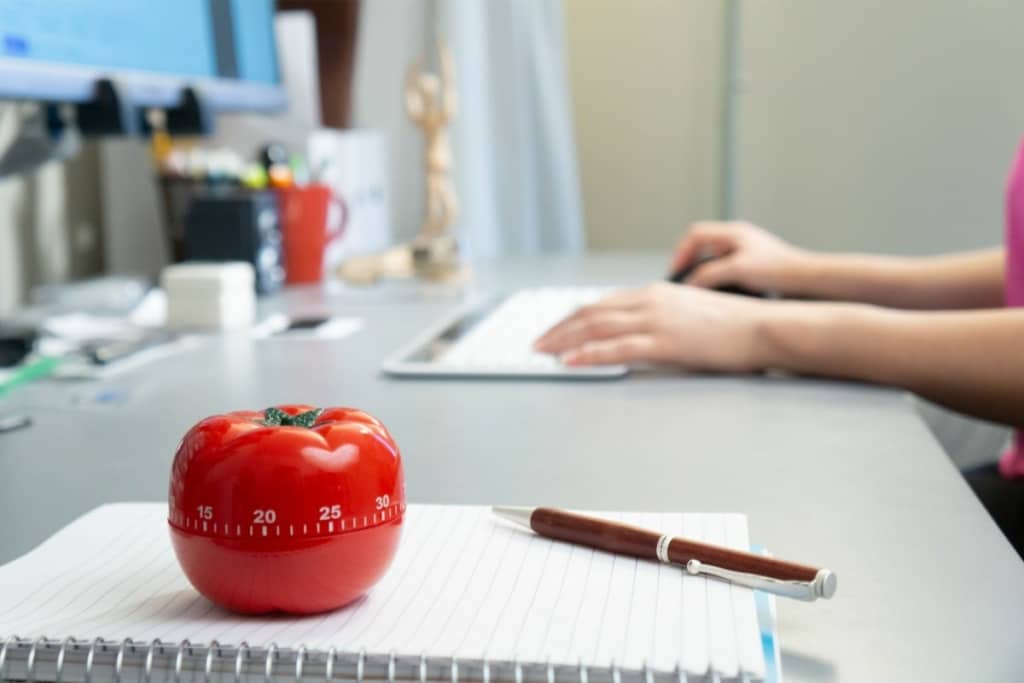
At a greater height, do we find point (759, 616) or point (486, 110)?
point (486, 110)

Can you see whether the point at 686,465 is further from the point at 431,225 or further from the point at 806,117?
the point at 806,117

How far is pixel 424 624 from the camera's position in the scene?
34cm

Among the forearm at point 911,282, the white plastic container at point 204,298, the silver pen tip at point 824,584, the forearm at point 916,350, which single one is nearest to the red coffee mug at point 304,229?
the white plastic container at point 204,298

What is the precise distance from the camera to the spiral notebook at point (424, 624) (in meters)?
0.32

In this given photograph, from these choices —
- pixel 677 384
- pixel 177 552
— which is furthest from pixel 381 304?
pixel 177 552

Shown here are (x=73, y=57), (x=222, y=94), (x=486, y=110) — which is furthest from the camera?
(x=486, y=110)

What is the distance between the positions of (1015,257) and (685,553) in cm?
70

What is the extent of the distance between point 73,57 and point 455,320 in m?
0.40

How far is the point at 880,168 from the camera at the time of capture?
222 cm

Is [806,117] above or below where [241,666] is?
above

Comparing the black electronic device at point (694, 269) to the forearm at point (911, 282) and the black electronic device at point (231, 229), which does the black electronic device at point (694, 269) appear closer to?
the forearm at point (911, 282)

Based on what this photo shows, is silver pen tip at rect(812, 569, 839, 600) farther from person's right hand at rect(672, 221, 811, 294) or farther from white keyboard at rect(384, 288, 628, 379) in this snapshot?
person's right hand at rect(672, 221, 811, 294)

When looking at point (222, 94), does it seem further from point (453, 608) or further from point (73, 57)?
point (453, 608)

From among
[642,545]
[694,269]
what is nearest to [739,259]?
[694,269]
